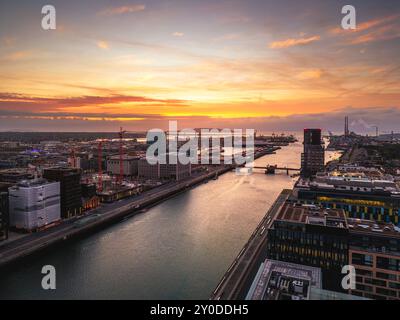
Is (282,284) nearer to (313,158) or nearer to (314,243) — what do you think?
(314,243)

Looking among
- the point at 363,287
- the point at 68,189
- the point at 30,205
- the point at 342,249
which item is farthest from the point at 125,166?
the point at 363,287

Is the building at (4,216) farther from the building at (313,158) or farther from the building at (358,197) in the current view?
the building at (313,158)

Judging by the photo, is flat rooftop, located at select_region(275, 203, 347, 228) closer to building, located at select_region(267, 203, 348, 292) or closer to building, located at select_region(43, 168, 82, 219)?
building, located at select_region(267, 203, 348, 292)

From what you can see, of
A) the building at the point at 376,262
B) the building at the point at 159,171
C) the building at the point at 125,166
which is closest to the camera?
the building at the point at 376,262

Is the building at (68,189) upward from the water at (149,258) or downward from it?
upward

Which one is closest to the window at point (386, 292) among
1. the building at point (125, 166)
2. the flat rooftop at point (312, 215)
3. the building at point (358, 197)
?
the flat rooftop at point (312, 215)
